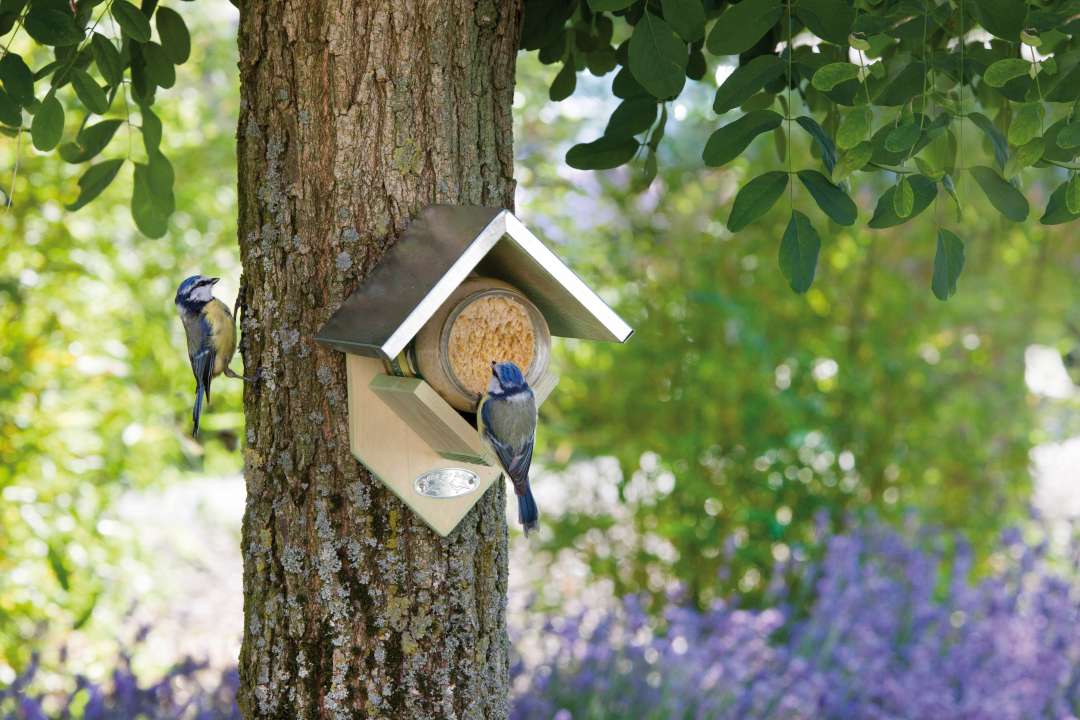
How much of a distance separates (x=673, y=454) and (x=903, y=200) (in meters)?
2.51

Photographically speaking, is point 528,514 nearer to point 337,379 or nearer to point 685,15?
point 337,379

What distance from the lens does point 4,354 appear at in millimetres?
3180

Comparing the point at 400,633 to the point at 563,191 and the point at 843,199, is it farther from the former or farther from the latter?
the point at 563,191

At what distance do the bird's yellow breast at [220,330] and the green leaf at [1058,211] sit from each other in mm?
995

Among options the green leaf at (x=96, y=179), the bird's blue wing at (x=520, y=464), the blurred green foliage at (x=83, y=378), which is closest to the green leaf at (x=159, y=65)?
the green leaf at (x=96, y=179)

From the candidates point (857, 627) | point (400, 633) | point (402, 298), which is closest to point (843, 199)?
point (402, 298)

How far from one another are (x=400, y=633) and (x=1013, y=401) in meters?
3.71

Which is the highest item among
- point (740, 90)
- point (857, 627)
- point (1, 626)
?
point (740, 90)

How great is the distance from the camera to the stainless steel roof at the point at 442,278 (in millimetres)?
1233

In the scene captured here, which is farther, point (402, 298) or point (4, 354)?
point (4, 354)

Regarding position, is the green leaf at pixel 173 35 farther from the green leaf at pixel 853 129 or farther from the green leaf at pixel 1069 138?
the green leaf at pixel 1069 138

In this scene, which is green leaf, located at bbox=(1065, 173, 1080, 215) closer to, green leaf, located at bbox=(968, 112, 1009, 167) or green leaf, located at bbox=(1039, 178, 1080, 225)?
green leaf, located at bbox=(1039, 178, 1080, 225)

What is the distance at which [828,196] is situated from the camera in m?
1.38

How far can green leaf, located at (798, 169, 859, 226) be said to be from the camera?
1.37 meters
